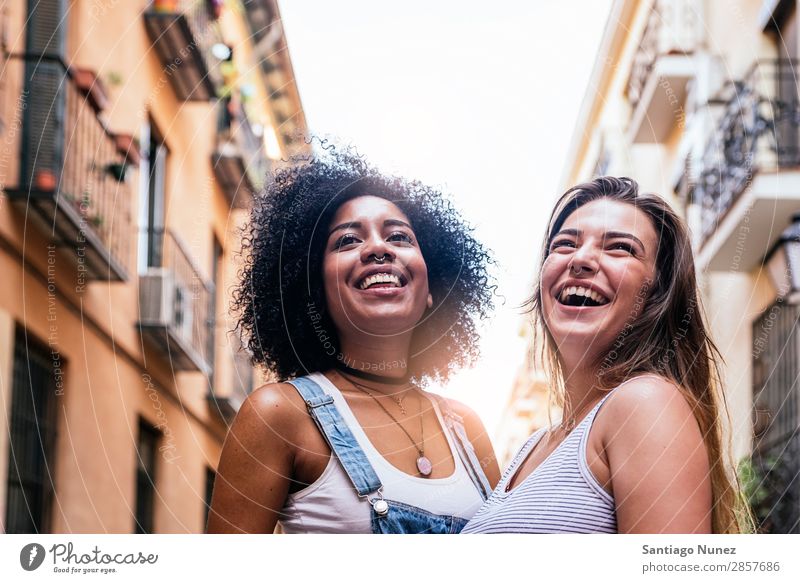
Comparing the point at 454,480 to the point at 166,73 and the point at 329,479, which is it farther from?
the point at 166,73

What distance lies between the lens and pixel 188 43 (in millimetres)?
2627

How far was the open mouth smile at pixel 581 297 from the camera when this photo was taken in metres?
1.62

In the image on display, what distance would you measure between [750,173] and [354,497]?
65.4 inches

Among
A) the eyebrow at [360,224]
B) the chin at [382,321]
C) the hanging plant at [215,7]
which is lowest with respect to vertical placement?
the chin at [382,321]

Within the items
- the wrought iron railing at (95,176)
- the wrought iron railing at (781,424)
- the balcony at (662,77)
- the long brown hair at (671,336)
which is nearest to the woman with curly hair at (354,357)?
the long brown hair at (671,336)

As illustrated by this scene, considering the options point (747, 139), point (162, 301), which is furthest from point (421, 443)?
point (747, 139)

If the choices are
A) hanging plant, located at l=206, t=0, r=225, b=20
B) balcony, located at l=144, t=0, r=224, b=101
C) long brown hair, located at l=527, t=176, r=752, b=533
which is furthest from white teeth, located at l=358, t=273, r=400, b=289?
hanging plant, located at l=206, t=0, r=225, b=20

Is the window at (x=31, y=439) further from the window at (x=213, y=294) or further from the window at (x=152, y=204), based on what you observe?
the window at (x=213, y=294)

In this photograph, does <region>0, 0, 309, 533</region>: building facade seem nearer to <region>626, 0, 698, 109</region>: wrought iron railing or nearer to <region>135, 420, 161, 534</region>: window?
<region>135, 420, 161, 534</region>: window

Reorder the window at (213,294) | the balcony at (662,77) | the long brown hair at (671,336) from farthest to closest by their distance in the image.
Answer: the balcony at (662,77), the window at (213,294), the long brown hair at (671,336)

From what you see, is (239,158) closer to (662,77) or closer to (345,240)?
(345,240)
